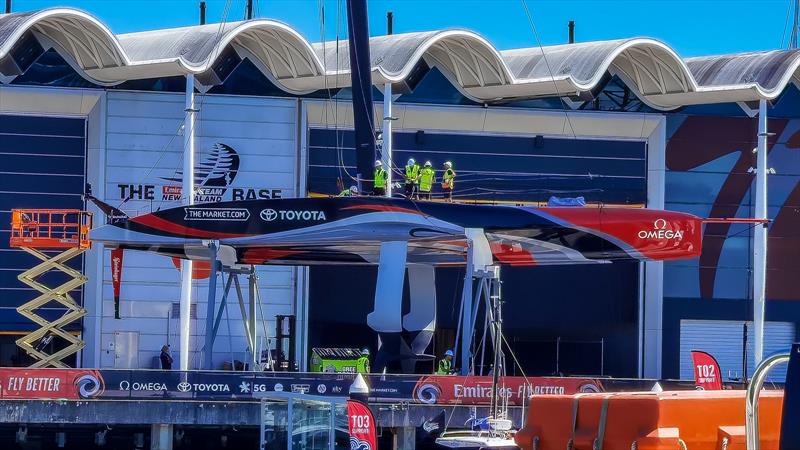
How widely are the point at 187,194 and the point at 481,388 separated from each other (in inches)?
483

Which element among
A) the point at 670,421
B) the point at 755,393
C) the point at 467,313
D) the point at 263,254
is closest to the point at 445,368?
the point at 467,313

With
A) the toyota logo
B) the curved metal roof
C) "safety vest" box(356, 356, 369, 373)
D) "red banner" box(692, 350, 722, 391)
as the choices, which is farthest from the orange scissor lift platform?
the curved metal roof

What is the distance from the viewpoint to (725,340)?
41.2m

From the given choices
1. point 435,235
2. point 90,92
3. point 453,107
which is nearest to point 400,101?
point 453,107

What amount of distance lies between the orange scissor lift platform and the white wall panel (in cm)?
2695

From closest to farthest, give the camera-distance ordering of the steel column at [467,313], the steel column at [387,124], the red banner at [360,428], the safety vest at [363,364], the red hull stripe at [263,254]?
1. the red banner at [360,428]
2. the steel column at [467,313]
3. the red hull stripe at [263,254]
4. the safety vest at [363,364]
5. the steel column at [387,124]

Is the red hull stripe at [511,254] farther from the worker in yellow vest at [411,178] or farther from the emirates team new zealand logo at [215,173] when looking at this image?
the emirates team new zealand logo at [215,173]

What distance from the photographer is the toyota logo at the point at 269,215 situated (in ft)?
95.5

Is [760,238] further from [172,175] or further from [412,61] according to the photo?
[172,175]

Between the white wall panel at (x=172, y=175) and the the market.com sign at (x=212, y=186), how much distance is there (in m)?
0.04

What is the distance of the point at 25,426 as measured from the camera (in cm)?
2731

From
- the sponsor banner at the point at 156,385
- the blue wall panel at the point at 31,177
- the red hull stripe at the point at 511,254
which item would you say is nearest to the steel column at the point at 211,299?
the sponsor banner at the point at 156,385

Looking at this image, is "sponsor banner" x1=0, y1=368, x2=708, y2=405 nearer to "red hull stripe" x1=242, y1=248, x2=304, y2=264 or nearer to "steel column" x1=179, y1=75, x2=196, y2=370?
"red hull stripe" x1=242, y1=248, x2=304, y2=264

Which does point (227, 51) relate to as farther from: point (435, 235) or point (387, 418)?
point (387, 418)
